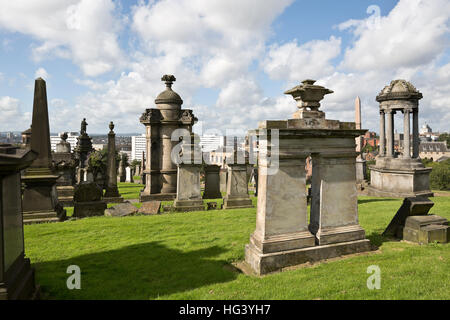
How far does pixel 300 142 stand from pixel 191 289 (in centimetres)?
339

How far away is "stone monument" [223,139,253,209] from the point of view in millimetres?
11906

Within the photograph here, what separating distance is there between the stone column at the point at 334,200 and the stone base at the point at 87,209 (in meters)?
8.33

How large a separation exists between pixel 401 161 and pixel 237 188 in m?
10.4

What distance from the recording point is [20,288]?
141 inches

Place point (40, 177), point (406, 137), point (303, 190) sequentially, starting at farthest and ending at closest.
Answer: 1. point (406, 137)
2. point (40, 177)
3. point (303, 190)

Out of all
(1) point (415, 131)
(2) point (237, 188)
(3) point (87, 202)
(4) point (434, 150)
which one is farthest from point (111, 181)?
(4) point (434, 150)

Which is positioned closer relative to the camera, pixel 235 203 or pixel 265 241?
pixel 265 241

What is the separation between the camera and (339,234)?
18.8 ft

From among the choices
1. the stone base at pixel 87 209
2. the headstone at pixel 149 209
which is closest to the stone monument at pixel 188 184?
the headstone at pixel 149 209

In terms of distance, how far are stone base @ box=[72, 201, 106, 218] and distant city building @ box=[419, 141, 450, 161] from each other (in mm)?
102084

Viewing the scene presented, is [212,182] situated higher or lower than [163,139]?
lower

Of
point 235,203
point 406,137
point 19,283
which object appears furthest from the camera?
point 406,137

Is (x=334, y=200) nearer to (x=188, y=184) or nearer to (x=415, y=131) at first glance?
(x=188, y=184)

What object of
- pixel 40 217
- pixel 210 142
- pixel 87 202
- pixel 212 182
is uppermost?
pixel 210 142
